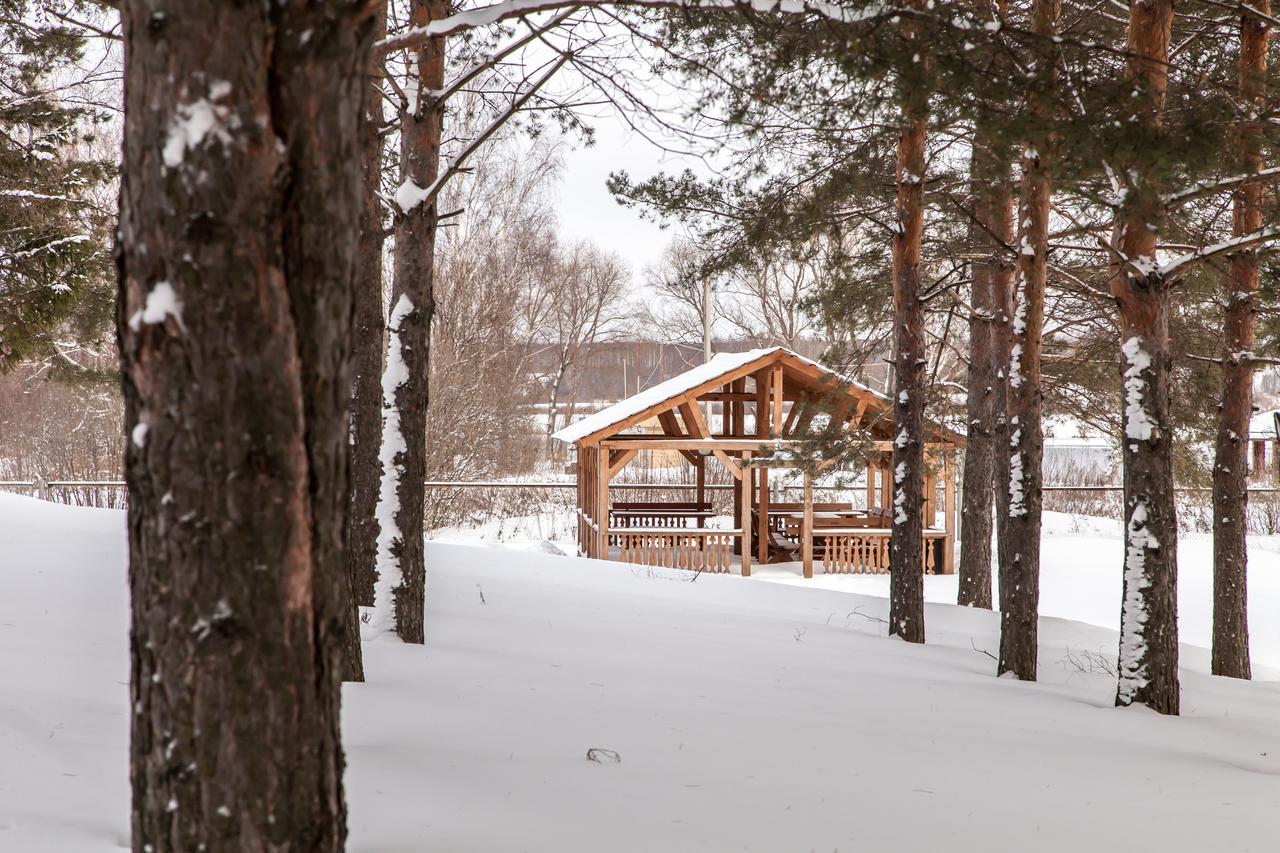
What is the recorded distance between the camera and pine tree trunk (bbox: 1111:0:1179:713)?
6418 mm

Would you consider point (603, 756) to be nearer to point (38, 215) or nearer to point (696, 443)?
point (38, 215)

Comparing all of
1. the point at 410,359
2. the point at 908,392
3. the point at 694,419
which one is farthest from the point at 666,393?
the point at 410,359

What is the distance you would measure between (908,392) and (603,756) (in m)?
5.88

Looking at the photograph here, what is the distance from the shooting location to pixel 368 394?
661 cm

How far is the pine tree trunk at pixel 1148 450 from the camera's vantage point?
6418 mm

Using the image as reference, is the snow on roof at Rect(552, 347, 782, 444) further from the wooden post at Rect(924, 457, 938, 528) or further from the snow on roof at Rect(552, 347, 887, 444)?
the wooden post at Rect(924, 457, 938, 528)

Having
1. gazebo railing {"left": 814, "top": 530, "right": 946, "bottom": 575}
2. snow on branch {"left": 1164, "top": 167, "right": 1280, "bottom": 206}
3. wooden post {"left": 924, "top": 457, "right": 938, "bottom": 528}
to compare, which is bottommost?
gazebo railing {"left": 814, "top": 530, "right": 946, "bottom": 575}

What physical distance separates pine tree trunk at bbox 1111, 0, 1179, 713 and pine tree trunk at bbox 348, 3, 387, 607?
16.2 feet

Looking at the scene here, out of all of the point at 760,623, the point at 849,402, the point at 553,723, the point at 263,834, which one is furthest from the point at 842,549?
the point at 263,834

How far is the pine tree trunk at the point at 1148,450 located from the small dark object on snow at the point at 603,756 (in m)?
4.13

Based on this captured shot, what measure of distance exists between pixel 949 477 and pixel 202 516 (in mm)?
16075

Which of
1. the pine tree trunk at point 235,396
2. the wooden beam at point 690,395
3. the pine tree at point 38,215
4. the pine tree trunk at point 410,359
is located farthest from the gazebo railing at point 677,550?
the pine tree trunk at point 235,396

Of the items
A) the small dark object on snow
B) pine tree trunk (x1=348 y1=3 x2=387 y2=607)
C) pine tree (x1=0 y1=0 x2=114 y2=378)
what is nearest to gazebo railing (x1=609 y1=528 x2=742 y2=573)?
pine tree (x1=0 y1=0 x2=114 y2=378)

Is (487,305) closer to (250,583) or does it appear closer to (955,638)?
(955,638)
